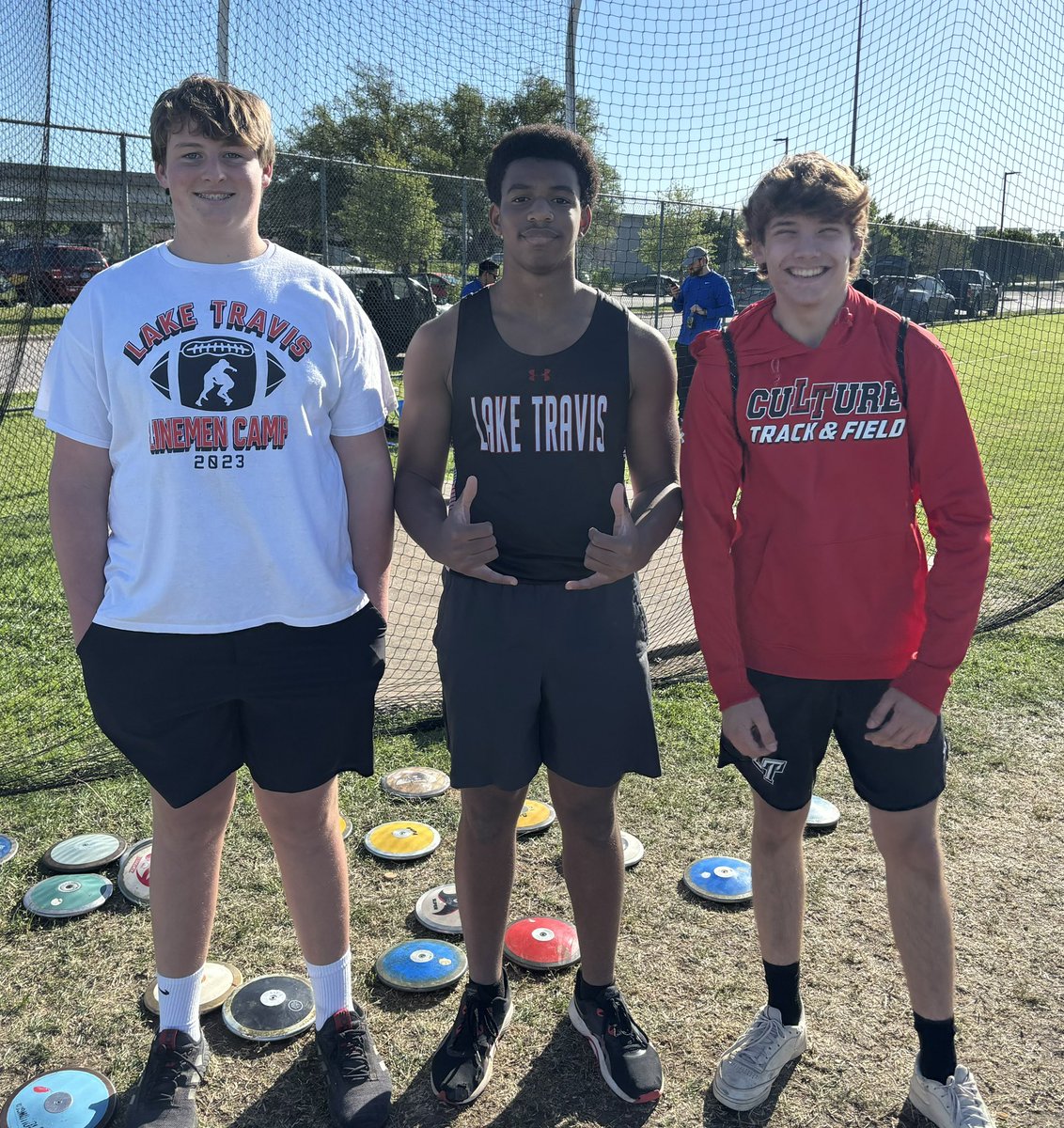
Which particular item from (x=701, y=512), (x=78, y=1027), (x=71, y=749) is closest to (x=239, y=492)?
(x=701, y=512)

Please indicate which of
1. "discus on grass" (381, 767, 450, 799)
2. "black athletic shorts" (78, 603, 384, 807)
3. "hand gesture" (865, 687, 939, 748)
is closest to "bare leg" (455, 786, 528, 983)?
"black athletic shorts" (78, 603, 384, 807)

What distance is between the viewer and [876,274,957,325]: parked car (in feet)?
28.1

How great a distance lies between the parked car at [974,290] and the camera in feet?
30.1

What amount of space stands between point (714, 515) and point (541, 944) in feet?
4.41

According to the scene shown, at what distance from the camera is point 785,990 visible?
226 centimetres

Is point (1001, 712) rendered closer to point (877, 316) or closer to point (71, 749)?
point (877, 316)

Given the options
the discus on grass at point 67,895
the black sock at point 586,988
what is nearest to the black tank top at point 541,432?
the black sock at point 586,988

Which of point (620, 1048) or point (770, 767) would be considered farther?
point (620, 1048)

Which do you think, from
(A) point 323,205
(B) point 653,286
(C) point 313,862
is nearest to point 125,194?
(A) point 323,205

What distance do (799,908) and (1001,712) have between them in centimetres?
230

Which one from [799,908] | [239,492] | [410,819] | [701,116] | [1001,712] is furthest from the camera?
[701,116]

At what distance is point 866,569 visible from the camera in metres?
1.98

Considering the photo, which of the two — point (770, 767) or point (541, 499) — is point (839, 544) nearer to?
point (770, 767)

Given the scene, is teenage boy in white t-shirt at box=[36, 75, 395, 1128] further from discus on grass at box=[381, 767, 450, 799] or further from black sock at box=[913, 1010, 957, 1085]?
discus on grass at box=[381, 767, 450, 799]
